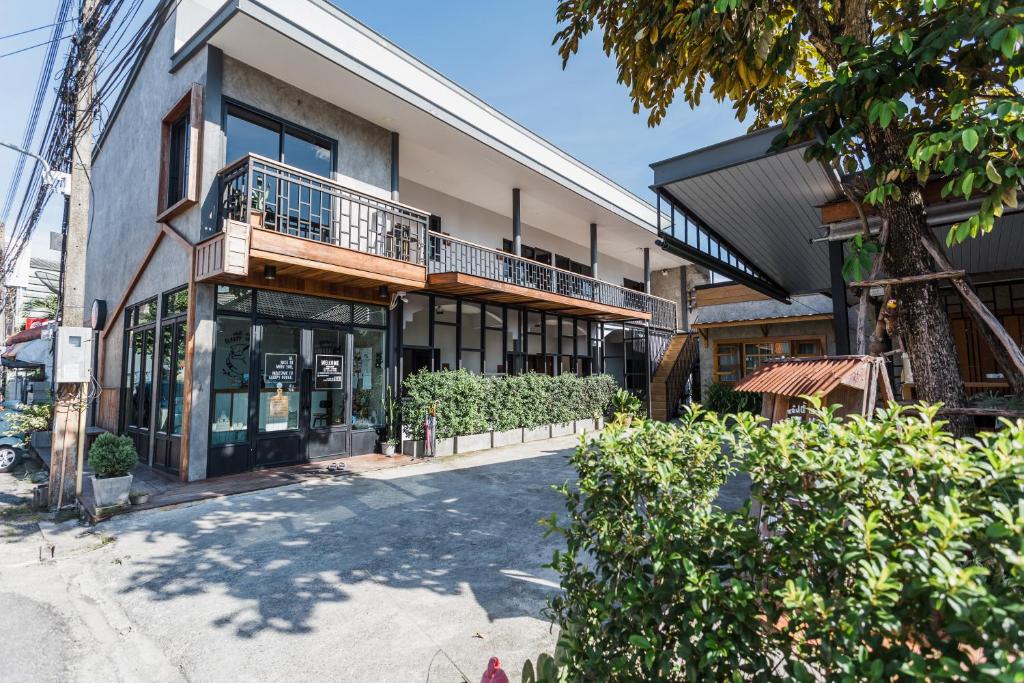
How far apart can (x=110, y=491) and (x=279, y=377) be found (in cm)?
315

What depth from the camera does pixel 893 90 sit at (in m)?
3.39

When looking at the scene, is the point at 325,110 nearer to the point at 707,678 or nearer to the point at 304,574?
the point at 304,574

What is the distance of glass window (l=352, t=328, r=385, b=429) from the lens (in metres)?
10.2

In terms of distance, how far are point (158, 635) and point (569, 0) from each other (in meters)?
6.83

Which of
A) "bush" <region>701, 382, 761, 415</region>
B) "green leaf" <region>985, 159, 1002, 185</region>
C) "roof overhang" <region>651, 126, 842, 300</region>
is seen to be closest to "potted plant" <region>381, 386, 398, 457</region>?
"roof overhang" <region>651, 126, 842, 300</region>

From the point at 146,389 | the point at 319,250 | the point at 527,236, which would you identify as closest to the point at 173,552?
the point at 319,250

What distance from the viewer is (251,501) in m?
6.70

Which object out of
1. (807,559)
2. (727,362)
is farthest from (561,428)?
(807,559)

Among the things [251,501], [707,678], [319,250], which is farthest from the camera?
[319,250]

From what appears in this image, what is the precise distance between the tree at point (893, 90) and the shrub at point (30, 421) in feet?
40.4

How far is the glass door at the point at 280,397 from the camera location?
8727 mm

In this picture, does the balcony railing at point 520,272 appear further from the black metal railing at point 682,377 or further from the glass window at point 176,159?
the glass window at point 176,159

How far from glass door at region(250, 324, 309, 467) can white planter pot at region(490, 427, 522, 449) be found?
4139 millimetres

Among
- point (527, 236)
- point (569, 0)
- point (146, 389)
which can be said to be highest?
point (527, 236)
